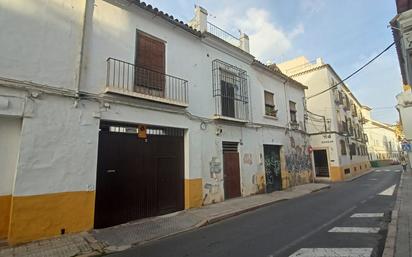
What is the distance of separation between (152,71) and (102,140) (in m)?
2.76

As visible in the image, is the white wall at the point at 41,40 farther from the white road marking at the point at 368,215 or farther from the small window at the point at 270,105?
the small window at the point at 270,105

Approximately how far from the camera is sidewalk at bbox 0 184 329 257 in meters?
5.11

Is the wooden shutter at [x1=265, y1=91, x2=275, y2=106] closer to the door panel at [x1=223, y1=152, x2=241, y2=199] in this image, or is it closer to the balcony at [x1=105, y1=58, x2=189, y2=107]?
the door panel at [x1=223, y1=152, x2=241, y2=199]

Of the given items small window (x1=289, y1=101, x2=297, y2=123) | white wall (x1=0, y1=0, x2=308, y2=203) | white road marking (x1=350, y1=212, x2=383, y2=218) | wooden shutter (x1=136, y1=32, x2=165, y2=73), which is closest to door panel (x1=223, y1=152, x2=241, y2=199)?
white wall (x1=0, y1=0, x2=308, y2=203)

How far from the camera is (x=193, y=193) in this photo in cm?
912

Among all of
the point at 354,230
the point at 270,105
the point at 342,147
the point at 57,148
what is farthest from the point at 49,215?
the point at 342,147

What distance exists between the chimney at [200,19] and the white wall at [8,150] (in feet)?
24.7

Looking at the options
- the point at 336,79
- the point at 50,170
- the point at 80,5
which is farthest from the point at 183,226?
the point at 336,79

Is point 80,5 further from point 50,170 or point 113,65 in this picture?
point 50,170

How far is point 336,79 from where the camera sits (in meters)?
24.7

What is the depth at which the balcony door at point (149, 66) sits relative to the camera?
8.04 metres

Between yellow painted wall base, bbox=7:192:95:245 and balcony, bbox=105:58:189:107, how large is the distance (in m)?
2.91

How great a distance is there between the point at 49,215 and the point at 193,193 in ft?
14.9

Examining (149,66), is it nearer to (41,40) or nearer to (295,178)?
(41,40)
